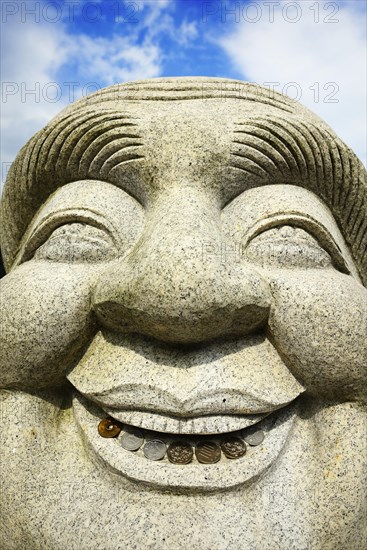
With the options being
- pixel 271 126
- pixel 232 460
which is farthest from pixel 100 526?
pixel 271 126

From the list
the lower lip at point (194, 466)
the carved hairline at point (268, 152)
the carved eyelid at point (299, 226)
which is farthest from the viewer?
the carved hairline at point (268, 152)

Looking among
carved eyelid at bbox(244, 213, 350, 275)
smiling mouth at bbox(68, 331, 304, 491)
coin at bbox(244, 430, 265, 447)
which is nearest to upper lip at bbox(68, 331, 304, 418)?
smiling mouth at bbox(68, 331, 304, 491)

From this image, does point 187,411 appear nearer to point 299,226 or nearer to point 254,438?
point 254,438

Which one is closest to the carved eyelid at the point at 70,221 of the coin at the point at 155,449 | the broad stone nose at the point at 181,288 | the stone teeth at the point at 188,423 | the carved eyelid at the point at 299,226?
the broad stone nose at the point at 181,288

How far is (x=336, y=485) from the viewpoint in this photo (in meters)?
2.19

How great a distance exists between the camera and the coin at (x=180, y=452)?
213 centimetres

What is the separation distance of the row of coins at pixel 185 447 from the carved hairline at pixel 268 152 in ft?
4.29

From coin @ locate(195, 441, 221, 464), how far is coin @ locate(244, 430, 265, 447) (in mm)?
141

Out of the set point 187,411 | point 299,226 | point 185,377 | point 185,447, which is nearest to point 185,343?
point 185,377

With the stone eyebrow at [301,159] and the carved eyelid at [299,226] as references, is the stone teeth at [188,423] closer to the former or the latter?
the carved eyelid at [299,226]

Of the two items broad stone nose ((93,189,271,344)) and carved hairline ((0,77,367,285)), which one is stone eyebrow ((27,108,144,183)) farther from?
broad stone nose ((93,189,271,344))

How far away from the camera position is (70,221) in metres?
2.47

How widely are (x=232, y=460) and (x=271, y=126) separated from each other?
1.57 m

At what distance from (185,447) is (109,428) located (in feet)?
1.15
